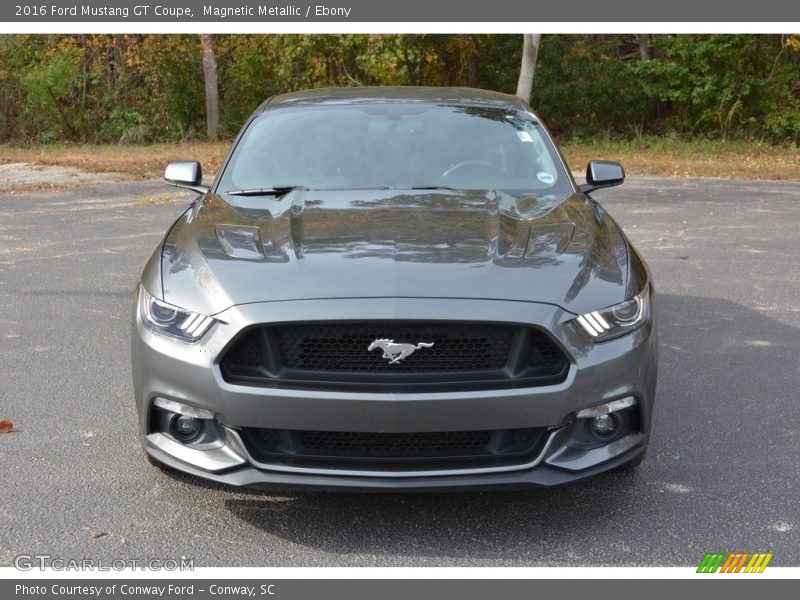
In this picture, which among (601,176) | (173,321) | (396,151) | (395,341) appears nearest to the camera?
(395,341)

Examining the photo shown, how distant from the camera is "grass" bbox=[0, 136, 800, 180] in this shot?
18.4 meters

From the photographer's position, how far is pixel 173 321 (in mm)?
3602

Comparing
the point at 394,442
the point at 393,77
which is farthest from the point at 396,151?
the point at 393,77

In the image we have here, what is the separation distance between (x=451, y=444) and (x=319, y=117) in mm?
2527

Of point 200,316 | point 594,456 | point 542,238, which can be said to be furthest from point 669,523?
point 200,316

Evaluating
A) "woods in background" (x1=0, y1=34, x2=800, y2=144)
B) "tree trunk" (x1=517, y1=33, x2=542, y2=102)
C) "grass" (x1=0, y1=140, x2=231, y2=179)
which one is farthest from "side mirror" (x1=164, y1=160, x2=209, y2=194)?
"woods in background" (x1=0, y1=34, x2=800, y2=144)

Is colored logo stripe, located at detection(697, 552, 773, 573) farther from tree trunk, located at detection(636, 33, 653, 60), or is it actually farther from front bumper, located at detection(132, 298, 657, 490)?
tree trunk, located at detection(636, 33, 653, 60)

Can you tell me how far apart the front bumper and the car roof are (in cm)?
244

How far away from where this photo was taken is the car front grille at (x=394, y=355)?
342cm

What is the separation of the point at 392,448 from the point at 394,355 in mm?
342

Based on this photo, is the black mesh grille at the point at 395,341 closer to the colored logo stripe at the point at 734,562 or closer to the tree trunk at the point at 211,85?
the colored logo stripe at the point at 734,562

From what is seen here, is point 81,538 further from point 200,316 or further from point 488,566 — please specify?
point 488,566

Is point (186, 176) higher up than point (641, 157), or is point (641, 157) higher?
point (186, 176)

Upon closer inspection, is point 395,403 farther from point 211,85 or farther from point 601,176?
point 211,85
